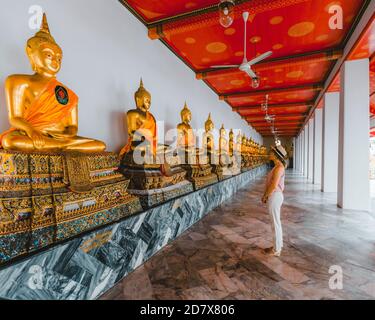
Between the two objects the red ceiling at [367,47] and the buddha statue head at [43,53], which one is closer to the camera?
the buddha statue head at [43,53]

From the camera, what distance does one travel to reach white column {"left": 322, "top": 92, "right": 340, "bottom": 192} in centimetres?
671

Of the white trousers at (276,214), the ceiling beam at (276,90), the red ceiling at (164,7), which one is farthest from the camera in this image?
the ceiling beam at (276,90)

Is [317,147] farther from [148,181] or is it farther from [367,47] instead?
[148,181]

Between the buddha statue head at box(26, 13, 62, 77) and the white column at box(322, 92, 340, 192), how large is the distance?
7072 millimetres

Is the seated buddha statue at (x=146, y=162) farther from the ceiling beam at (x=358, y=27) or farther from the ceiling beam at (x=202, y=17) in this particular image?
the ceiling beam at (x=358, y=27)

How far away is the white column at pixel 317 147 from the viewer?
9031 mm

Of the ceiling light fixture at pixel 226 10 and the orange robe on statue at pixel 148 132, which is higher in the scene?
the ceiling light fixture at pixel 226 10

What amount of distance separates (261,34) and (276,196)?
3508 millimetres

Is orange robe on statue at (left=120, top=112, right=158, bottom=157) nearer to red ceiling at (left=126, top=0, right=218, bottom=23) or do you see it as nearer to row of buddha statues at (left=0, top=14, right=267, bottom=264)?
row of buddha statues at (left=0, top=14, right=267, bottom=264)

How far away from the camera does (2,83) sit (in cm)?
203

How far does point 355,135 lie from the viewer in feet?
15.1

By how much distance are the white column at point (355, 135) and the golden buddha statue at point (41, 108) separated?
15.8ft

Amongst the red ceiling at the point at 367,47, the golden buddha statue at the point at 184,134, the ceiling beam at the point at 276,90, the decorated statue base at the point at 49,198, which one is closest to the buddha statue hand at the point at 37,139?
the decorated statue base at the point at 49,198
